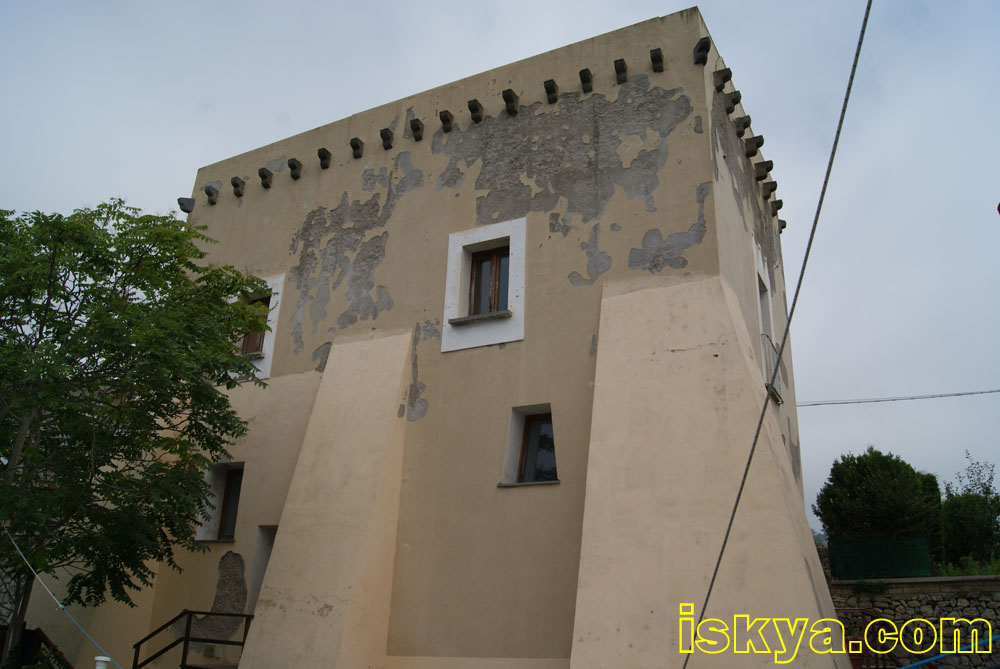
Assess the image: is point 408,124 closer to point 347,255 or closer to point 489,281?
point 347,255

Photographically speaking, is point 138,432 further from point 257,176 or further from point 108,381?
point 257,176

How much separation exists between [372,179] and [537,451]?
15.9 feet

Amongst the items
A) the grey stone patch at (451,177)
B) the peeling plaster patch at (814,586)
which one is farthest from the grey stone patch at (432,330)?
the peeling plaster patch at (814,586)

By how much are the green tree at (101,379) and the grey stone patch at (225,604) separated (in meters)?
0.96

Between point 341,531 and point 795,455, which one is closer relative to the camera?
point 341,531

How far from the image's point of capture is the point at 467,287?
31.9ft

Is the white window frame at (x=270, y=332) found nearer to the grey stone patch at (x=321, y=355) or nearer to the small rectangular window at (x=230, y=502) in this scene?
the grey stone patch at (x=321, y=355)

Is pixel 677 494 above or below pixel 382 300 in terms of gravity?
below

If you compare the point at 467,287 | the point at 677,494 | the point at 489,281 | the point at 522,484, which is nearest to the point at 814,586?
the point at 677,494

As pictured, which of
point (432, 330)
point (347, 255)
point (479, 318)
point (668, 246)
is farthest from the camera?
point (347, 255)

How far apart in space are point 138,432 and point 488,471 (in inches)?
160

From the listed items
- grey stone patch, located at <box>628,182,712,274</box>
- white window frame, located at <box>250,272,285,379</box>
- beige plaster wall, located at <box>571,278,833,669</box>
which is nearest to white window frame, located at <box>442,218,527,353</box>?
beige plaster wall, located at <box>571,278,833,669</box>

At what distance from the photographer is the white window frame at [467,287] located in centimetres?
904

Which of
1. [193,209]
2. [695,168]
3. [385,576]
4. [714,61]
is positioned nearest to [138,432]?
[385,576]
